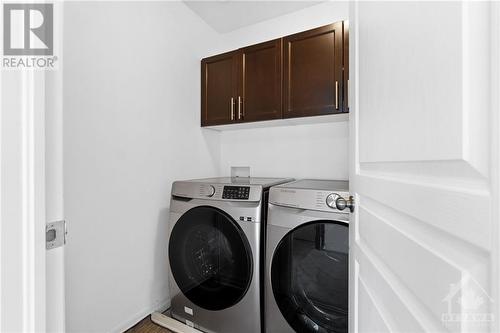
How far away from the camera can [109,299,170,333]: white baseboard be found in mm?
1358

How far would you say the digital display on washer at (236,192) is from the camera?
1.32 metres

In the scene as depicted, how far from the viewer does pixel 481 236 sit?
29cm

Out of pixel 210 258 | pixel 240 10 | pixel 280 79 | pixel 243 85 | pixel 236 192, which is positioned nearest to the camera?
pixel 236 192

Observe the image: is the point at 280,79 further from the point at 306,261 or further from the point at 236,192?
the point at 306,261

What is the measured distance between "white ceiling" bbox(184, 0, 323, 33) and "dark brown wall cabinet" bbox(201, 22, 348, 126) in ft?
1.27

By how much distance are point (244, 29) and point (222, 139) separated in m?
1.05

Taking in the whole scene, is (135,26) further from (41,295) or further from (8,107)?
(41,295)

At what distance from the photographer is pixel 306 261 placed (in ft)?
3.87

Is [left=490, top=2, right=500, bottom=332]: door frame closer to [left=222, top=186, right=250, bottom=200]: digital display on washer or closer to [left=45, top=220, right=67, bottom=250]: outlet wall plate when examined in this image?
[left=45, top=220, right=67, bottom=250]: outlet wall plate

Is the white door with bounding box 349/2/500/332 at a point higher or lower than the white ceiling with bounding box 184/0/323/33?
lower

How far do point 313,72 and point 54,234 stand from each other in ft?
5.09

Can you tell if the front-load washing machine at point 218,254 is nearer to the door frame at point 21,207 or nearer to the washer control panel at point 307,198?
the washer control panel at point 307,198

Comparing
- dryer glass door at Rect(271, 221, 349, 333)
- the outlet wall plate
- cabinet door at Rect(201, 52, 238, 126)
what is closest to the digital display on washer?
dryer glass door at Rect(271, 221, 349, 333)

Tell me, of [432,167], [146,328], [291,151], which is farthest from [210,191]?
[432,167]
